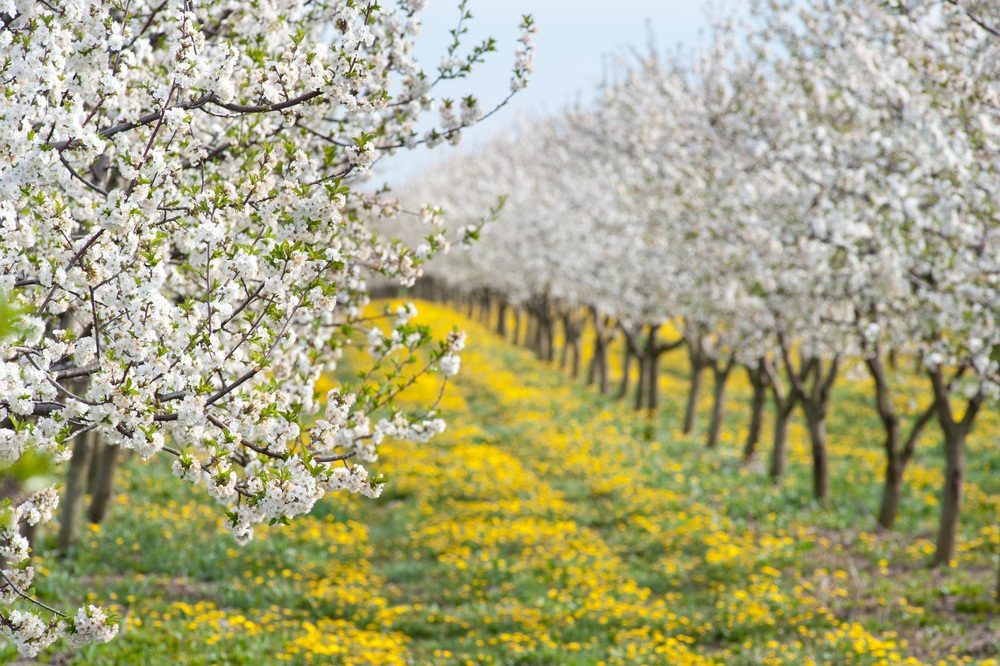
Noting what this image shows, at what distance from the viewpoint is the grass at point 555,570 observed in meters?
9.06

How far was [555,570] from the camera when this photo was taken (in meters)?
12.0

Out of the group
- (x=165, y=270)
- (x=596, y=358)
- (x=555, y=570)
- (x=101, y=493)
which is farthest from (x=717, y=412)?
(x=165, y=270)

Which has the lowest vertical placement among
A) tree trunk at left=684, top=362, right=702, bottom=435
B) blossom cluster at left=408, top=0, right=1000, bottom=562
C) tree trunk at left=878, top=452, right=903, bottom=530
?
tree trunk at left=878, top=452, right=903, bottom=530

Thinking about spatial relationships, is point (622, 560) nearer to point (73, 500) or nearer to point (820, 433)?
point (820, 433)

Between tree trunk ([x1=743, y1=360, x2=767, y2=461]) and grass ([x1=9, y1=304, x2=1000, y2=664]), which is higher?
tree trunk ([x1=743, y1=360, x2=767, y2=461])

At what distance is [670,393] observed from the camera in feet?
105

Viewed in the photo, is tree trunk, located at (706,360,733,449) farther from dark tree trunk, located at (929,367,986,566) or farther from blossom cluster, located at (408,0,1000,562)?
dark tree trunk, located at (929,367,986,566)

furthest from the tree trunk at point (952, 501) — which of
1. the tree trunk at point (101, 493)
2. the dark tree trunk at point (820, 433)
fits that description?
the tree trunk at point (101, 493)

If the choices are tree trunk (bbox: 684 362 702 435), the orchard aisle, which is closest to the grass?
the orchard aisle

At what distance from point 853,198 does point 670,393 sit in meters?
20.1

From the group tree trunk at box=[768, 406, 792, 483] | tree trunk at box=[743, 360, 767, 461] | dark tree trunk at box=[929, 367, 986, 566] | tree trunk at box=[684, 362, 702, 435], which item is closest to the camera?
dark tree trunk at box=[929, 367, 986, 566]

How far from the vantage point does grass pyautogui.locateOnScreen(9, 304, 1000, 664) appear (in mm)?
9062

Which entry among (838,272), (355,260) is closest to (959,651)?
(838,272)

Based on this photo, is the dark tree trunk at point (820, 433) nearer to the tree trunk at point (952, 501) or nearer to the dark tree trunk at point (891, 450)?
the dark tree trunk at point (891, 450)
